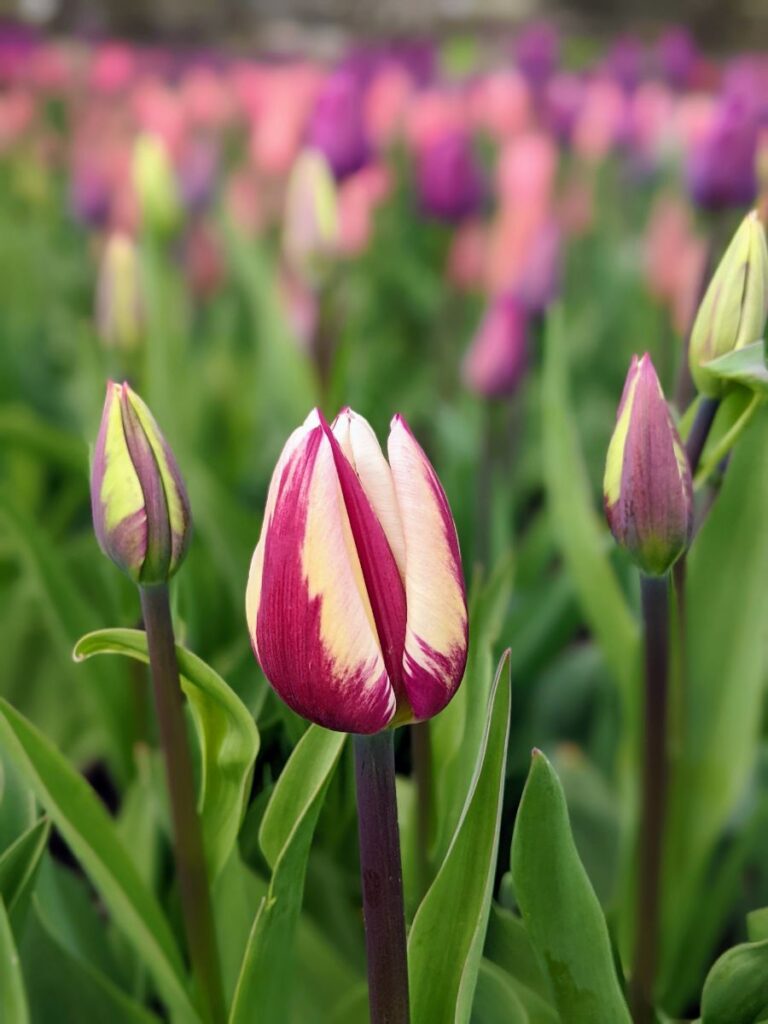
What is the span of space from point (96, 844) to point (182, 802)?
36mm

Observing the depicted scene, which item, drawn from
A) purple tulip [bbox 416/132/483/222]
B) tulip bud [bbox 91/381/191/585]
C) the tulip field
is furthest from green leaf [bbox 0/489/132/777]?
purple tulip [bbox 416/132/483/222]

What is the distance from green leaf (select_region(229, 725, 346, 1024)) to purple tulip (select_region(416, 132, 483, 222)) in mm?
974

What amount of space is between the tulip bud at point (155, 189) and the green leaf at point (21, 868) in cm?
70

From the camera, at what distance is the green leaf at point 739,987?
0.36 meters

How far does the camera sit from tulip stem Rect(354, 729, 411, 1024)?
0.32 m

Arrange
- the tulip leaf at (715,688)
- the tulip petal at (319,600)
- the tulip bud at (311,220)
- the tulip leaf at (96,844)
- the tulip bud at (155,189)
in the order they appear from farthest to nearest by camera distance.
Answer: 1. the tulip bud at (155,189)
2. the tulip bud at (311,220)
3. the tulip leaf at (715,688)
4. the tulip leaf at (96,844)
5. the tulip petal at (319,600)

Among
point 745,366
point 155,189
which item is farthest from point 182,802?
point 155,189

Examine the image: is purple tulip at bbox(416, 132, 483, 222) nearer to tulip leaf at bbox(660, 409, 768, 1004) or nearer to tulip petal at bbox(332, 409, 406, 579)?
tulip leaf at bbox(660, 409, 768, 1004)

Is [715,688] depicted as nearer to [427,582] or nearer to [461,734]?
[461,734]

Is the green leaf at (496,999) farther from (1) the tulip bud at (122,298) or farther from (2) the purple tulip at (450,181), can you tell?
(2) the purple tulip at (450,181)

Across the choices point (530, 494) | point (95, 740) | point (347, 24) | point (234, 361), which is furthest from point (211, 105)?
point (347, 24)

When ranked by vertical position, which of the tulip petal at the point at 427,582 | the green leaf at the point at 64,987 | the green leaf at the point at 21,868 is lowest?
the green leaf at the point at 64,987

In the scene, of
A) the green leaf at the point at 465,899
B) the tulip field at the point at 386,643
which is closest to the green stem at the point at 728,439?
the tulip field at the point at 386,643

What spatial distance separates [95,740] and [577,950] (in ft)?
1.63
